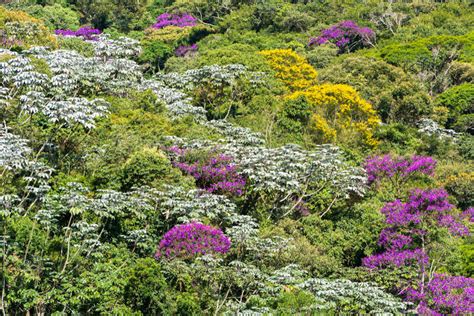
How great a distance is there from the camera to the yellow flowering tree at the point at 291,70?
3603cm

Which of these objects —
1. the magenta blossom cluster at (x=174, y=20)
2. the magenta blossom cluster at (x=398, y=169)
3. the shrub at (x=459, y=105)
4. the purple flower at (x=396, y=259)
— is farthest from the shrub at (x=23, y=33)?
the magenta blossom cluster at (x=174, y=20)

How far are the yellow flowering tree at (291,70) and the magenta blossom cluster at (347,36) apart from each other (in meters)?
14.6

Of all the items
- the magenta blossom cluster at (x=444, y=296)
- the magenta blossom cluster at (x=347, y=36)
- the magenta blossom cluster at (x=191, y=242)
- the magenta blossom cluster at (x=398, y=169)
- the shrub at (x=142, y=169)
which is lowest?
the magenta blossom cluster at (x=347, y=36)

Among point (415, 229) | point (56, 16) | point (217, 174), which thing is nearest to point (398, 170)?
point (415, 229)

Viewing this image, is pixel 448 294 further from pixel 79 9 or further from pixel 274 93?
pixel 79 9

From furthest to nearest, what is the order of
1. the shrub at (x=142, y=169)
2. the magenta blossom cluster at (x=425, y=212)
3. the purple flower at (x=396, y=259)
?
the magenta blossom cluster at (x=425, y=212)
the purple flower at (x=396, y=259)
the shrub at (x=142, y=169)

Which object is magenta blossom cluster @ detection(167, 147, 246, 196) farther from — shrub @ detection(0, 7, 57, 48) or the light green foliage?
the light green foliage

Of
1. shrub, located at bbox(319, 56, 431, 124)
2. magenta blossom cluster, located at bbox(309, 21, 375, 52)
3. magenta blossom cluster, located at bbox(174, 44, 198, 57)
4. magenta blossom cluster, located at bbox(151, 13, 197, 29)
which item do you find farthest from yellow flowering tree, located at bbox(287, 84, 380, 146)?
magenta blossom cluster, located at bbox(151, 13, 197, 29)

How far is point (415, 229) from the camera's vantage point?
1997 centimetres

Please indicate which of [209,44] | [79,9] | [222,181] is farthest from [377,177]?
[79,9]

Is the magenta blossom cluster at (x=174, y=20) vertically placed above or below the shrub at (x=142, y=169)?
below

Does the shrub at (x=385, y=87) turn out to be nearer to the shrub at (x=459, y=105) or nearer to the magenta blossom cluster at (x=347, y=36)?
the shrub at (x=459, y=105)

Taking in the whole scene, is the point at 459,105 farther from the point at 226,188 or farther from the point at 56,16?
the point at 56,16

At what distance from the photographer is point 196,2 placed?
64812mm
